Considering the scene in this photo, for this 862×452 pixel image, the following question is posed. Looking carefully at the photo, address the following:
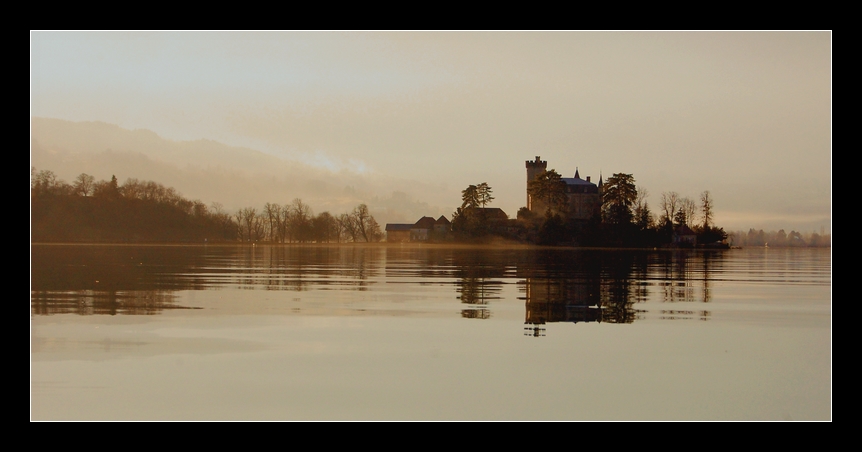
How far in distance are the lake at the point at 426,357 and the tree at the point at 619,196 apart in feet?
299

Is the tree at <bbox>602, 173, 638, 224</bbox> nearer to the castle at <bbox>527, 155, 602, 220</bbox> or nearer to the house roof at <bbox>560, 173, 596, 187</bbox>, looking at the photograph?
the castle at <bbox>527, 155, 602, 220</bbox>

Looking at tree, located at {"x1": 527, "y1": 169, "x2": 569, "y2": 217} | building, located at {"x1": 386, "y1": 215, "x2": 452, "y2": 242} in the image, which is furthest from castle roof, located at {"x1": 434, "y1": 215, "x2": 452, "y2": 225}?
tree, located at {"x1": 527, "y1": 169, "x2": 569, "y2": 217}

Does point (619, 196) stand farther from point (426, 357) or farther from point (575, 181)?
point (426, 357)

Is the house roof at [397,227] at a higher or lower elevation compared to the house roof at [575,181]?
lower

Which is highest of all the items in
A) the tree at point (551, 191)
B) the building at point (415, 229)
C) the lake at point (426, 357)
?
the tree at point (551, 191)

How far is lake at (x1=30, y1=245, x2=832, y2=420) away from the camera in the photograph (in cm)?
1037

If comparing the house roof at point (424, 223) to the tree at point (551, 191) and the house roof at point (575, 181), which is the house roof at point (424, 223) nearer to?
the house roof at point (575, 181)

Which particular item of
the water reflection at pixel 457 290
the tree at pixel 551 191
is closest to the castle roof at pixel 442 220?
the tree at pixel 551 191

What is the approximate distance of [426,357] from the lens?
42.3 ft

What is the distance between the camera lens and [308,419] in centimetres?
984

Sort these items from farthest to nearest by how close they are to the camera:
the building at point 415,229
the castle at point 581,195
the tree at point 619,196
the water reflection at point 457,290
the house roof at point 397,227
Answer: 1. the house roof at point 397,227
2. the building at point 415,229
3. the castle at point 581,195
4. the tree at point 619,196
5. the water reflection at point 457,290

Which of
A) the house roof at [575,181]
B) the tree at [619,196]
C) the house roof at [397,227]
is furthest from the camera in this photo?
the house roof at [397,227]

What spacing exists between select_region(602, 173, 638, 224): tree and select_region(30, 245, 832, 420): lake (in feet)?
299

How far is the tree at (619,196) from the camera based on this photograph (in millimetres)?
111850
